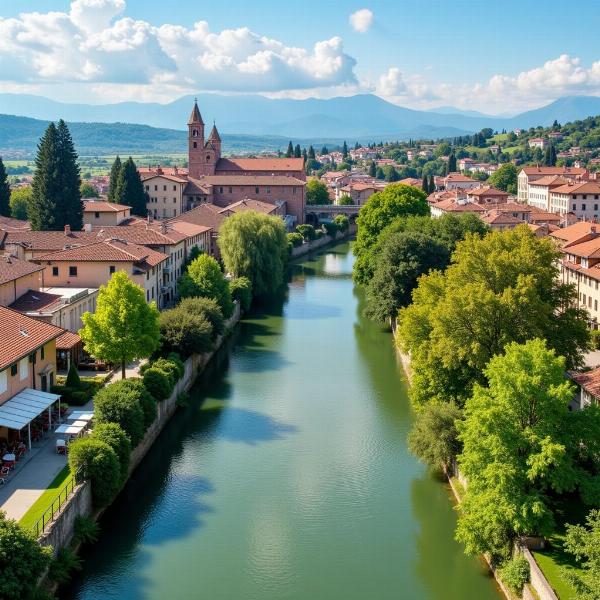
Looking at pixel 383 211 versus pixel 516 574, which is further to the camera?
pixel 383 211

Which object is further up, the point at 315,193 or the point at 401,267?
the point at 315,193

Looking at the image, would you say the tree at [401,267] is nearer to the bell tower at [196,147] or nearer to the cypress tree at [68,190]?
the cypress tree at [68,190]

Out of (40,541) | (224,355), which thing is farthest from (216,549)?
(224,355)

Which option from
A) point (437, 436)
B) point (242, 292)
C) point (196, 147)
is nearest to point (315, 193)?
point (196, 147)

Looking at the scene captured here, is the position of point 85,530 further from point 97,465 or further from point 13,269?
point 13,269

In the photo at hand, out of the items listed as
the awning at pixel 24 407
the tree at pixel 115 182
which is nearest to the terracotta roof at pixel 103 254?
the awning at pixel 24 407

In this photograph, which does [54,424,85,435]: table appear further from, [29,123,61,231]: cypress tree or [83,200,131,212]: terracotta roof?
[83,200,131,212]: terracotta roof

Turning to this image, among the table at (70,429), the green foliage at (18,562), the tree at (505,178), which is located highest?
the tree at (505,178)
